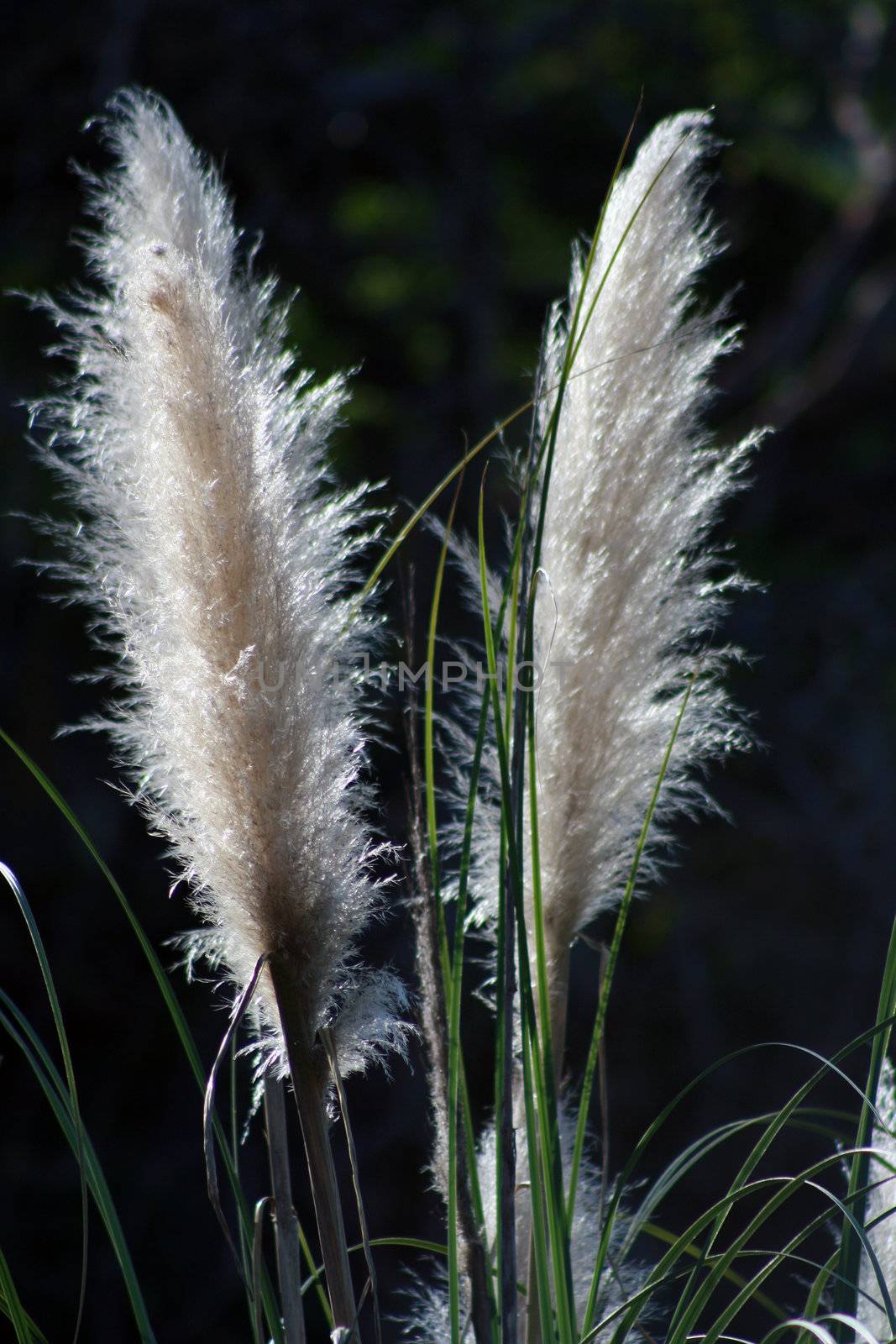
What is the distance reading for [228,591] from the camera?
2.27ft

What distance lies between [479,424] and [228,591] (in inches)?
105

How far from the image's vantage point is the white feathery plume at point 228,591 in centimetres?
69

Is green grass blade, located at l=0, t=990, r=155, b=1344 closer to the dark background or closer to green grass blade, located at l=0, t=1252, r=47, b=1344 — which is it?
green grass blade, located at l=0, t=1252, r=47, b=1344

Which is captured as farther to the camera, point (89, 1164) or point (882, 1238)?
point (882, 1238)

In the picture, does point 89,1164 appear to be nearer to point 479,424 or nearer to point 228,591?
point 228,591

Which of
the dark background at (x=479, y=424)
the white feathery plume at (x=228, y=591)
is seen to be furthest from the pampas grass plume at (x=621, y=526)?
the dark background at (x=479, y=424)

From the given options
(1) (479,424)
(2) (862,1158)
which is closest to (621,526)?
(2) (862,1158)

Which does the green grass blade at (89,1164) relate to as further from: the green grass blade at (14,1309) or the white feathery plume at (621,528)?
the white feathery plume at (621,528)

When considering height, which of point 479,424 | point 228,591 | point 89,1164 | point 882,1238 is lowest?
point 882,1238

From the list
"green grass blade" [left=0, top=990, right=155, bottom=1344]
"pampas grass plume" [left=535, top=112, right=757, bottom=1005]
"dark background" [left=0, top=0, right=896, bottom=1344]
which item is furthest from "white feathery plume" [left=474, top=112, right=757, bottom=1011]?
"dark background" [left=0, top=0, right=896, bottom=1344]

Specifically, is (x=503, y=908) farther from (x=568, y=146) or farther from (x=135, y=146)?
(x=568, y=146)

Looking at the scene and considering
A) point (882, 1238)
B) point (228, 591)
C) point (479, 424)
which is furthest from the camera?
point (479, 424)

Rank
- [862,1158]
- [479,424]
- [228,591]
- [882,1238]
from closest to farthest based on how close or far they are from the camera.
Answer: [228,591], [862,1158], [882,1238], [479,424]

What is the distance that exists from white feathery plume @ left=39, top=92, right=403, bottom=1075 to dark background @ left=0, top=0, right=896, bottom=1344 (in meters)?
1.81
